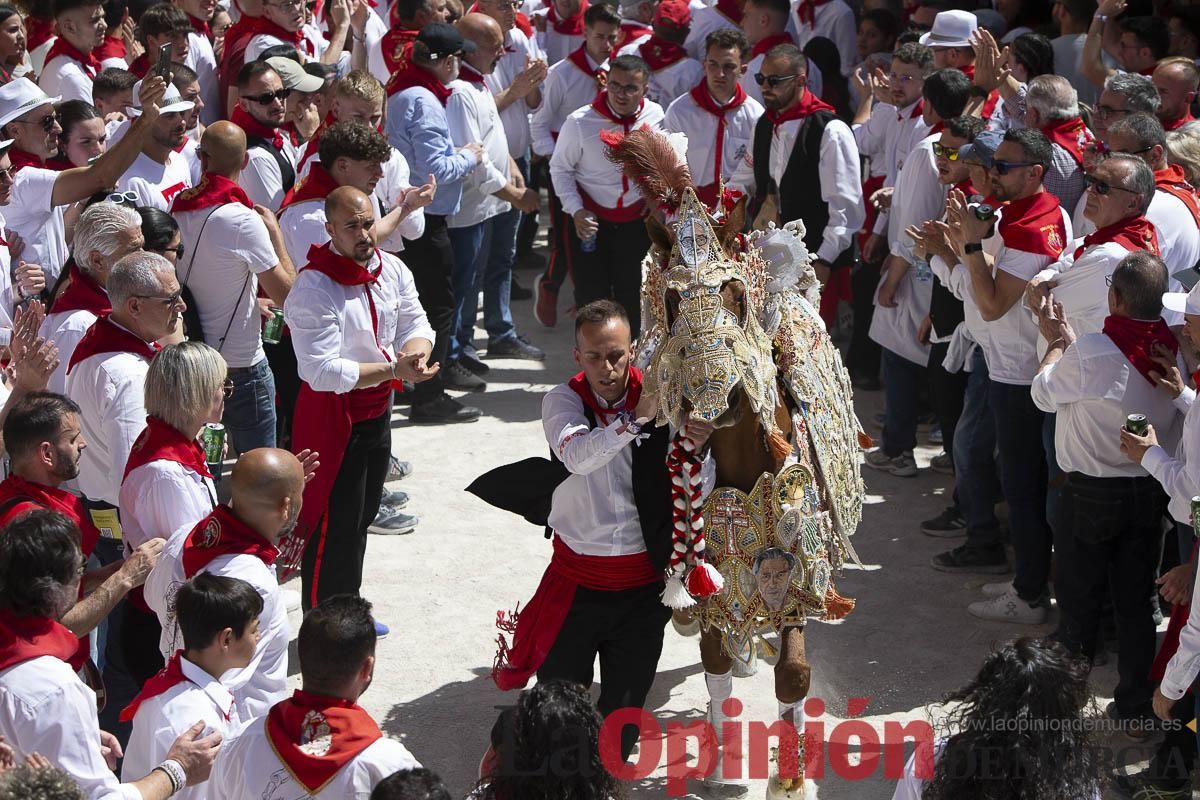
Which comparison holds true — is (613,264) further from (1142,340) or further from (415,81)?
(1142,340)

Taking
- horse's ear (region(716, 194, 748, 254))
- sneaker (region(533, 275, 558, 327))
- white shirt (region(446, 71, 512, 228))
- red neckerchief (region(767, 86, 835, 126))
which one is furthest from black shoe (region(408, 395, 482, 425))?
horse's ear (region(716, 194, 748, 254))

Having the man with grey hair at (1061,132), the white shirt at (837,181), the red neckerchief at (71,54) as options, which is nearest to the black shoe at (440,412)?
the white shirt at (837,181)

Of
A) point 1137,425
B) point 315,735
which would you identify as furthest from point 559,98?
point 315,735

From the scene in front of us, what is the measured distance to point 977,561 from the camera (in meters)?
7.62

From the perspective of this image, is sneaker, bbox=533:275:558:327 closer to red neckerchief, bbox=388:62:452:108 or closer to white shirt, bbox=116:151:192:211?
red neckerchief, bbox=388:62:452:108

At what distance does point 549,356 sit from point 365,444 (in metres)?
4.45

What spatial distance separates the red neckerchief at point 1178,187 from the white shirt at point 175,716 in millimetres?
4945

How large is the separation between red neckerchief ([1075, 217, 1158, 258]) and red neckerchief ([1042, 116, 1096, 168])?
140cm

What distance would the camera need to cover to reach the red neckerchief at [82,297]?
5980 millimetres

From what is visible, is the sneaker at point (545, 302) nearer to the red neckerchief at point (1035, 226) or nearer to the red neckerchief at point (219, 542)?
the red neckerchief at point (1035, 226)

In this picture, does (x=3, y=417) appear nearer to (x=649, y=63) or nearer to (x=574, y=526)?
(x=574, y=526)

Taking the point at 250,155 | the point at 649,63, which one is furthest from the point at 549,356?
the point at 250,155

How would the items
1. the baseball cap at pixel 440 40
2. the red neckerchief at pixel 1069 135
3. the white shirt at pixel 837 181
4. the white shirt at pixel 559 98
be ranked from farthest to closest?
1. the white shirt at pixel 559 98
2. the baseball cap at pixel 440 40
3. the white shirt at pixel 837 181
4. the red neckerchief at pixel 1069 135

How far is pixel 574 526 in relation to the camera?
17.9 feet
